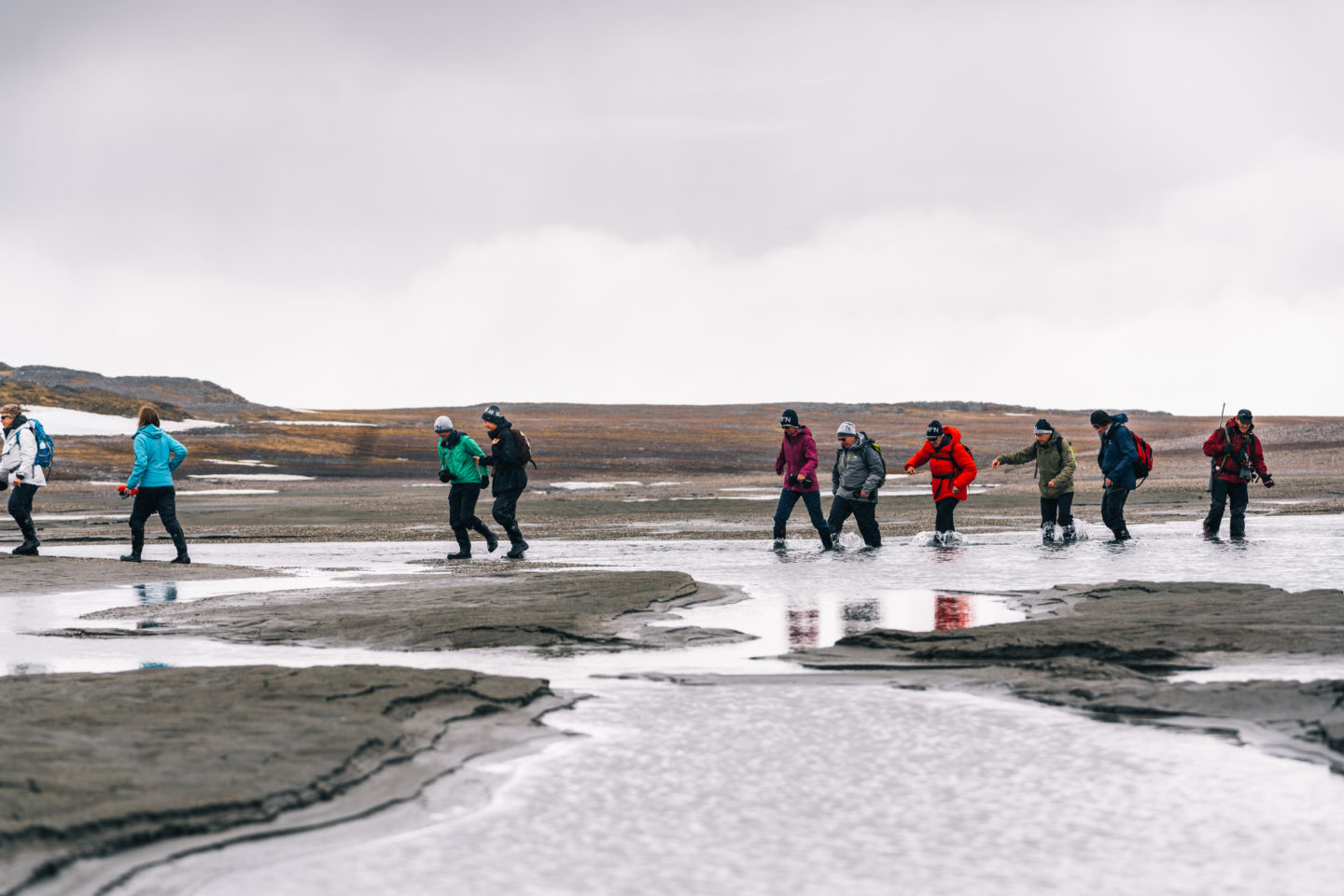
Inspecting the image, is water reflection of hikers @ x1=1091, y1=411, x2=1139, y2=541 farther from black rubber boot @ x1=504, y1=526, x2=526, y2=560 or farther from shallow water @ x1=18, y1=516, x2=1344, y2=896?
shallow water @ x1=18, y1=516, x2=1344, y2=896

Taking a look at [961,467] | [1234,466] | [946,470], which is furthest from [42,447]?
[1234,466]

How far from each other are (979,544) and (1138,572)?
15.2ft

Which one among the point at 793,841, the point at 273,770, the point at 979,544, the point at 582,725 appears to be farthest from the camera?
the point at 979,544

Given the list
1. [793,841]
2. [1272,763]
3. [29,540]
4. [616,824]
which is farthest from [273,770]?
[29,540]

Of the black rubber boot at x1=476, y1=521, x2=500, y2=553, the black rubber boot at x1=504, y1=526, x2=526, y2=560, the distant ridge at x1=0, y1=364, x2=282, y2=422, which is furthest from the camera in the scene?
the distant ridge at x1=0, y1=364, x2=282, y2=422

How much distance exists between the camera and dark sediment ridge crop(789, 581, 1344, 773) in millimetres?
7172

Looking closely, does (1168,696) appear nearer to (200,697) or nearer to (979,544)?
(200,697)

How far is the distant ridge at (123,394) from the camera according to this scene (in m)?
89.7

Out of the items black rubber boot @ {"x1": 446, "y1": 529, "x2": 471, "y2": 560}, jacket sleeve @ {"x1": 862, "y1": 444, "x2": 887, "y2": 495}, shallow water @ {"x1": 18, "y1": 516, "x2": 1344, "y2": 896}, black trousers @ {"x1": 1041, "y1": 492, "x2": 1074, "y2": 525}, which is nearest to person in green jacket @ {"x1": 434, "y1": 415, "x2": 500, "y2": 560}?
black rubber boot @ {"x1": 446, "y1": 529, "x2": 471, "y2": 560}

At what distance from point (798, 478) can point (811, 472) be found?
0.64ft

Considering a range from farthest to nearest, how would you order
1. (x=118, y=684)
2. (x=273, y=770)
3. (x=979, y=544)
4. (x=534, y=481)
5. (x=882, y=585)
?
1. (x=534, y=481)
2. (x=979, y=544)
3. (x=882, y=585)
4. (x=118, y=684)
5. (x=273, y=770)

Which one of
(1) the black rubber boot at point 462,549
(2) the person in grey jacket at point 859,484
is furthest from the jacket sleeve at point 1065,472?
(1) the black rubber boot at point 462,549

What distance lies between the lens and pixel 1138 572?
587 inches

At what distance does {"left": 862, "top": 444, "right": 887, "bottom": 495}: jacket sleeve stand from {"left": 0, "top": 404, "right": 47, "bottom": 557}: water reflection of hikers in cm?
1043
